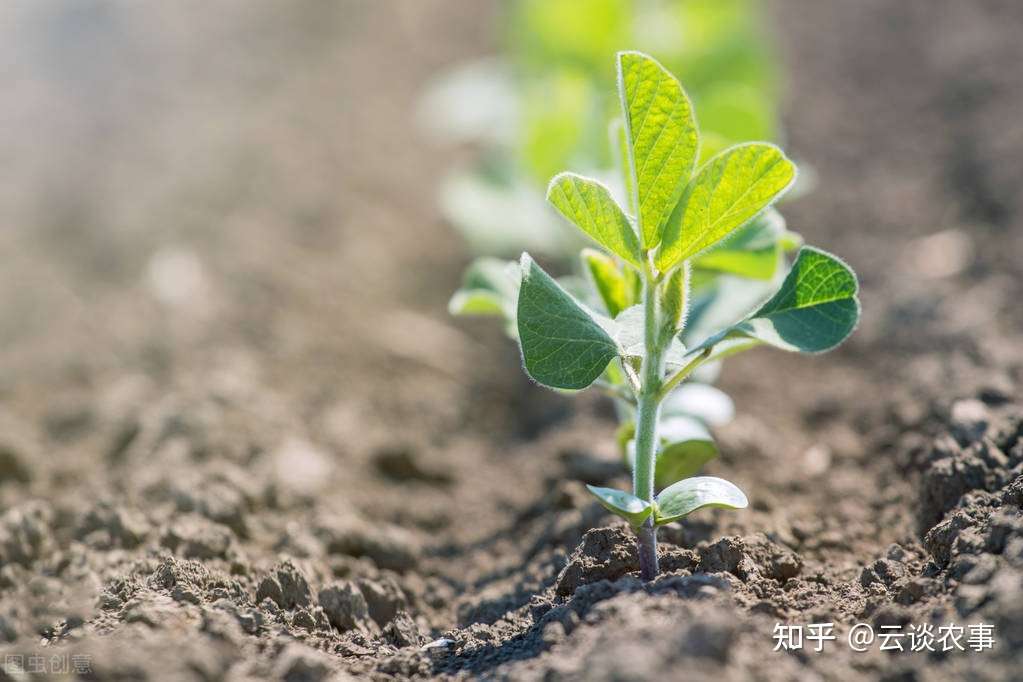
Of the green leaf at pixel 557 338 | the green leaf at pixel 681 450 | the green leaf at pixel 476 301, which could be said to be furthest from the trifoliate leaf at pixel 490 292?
the green leaf at pixel 681 450

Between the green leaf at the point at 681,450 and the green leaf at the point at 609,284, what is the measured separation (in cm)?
27

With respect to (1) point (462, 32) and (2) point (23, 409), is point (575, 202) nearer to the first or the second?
(2) point (23, 409)

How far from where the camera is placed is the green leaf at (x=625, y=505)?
1601 mm

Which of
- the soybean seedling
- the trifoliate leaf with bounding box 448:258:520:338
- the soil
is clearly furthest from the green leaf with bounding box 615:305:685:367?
the soil

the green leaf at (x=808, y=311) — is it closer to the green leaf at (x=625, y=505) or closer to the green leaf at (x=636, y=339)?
the green leaf at (x=636, y=339)

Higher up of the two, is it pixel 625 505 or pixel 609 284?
pixel 609 284

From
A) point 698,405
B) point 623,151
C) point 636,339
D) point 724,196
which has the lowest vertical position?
point 698,405

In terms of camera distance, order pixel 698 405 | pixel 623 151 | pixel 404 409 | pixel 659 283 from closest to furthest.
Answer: pixel 659 283, pixel 623 151, pixel 698 405, pixel 404 409

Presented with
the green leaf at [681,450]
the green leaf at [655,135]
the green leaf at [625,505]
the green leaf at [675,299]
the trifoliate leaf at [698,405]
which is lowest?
the green leaf at [625,505]

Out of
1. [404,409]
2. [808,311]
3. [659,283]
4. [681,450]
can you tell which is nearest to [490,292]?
[659,283]

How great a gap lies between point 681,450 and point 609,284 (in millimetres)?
340

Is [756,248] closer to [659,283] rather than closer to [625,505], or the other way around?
[659,283]

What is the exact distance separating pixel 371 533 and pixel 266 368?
95cm

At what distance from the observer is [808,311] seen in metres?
1.63
